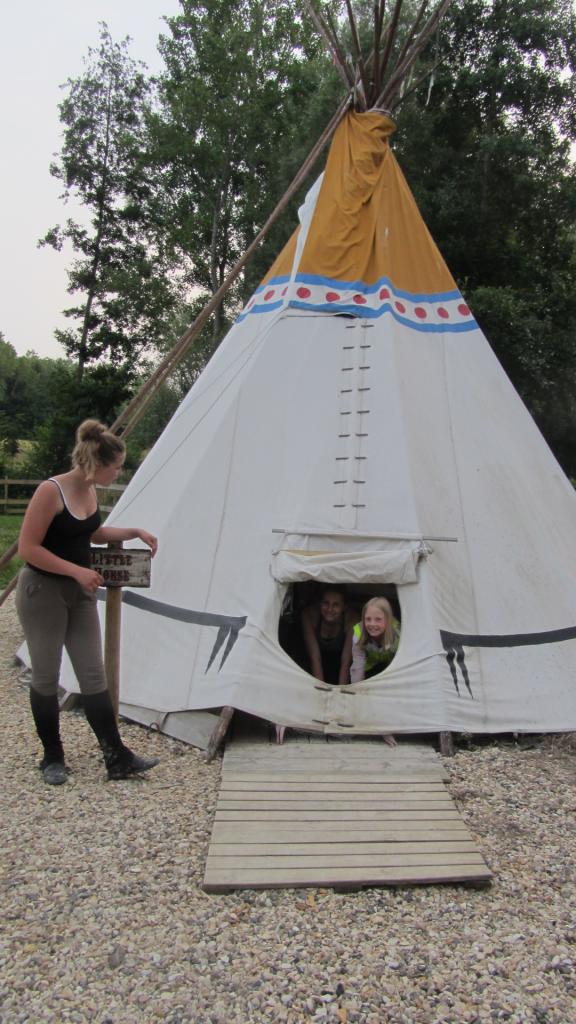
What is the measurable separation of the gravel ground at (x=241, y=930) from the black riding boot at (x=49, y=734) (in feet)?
0.27

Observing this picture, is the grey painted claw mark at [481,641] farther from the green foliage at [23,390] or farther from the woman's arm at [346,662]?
the green foliage at [23,390]

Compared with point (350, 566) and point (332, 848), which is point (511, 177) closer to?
point (350, 566)

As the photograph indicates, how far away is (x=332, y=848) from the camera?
119 inches

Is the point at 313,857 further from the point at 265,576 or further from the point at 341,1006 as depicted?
the point at 265,576

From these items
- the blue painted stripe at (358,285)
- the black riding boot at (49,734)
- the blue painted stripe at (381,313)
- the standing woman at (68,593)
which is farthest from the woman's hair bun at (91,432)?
the blue painted stripe at (358,285)

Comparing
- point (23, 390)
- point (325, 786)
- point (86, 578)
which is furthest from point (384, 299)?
point (23, 390)

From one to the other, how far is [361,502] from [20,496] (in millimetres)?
18968

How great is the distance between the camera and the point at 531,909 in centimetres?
270

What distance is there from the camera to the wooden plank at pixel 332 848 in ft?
9.78

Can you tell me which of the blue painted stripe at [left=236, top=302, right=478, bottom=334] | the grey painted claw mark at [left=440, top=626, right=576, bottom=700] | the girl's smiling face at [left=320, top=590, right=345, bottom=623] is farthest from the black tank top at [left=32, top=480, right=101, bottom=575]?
the blue painted stripe at [left=236, top=302, right=478, bottom=334]

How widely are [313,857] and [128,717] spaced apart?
1.88 meters

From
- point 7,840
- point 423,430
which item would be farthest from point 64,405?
point 7,840

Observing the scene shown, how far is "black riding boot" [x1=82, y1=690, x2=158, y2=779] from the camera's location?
358 cm

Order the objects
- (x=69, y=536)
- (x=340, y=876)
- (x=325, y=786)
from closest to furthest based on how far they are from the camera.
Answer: (x=340, y=876), (x=69, y=536), (x=325, y=786)
